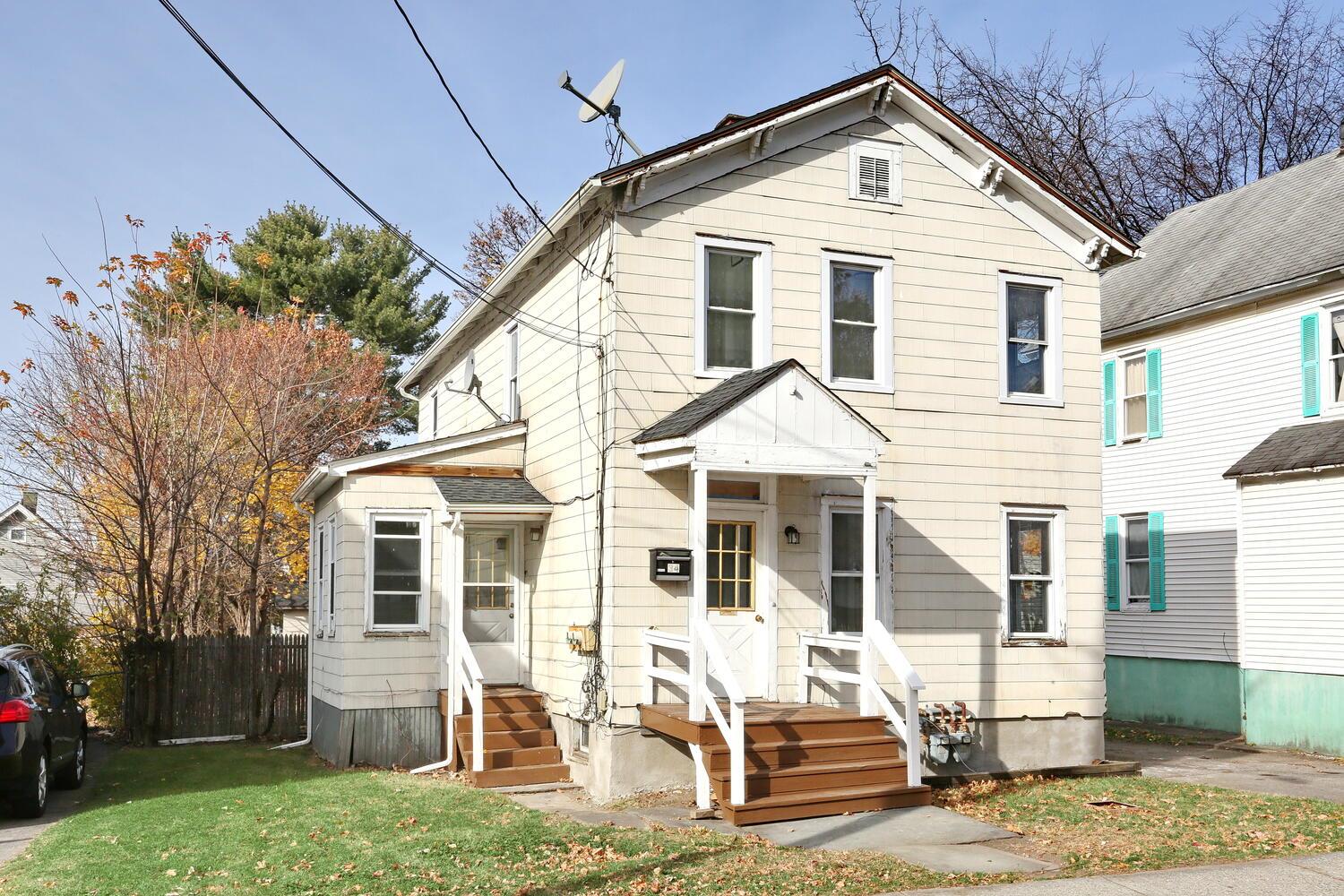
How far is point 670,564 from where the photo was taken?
12.2 m

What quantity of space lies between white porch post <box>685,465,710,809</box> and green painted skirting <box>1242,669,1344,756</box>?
10.6 m

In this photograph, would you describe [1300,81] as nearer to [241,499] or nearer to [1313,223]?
[1313,223]

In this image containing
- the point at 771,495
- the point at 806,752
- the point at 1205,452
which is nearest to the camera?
the point at 806,752

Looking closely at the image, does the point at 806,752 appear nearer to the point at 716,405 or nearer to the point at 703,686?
the point at 703,686

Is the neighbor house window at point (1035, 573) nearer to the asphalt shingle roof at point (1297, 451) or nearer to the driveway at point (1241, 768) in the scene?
the driveway at point (1241, 768)

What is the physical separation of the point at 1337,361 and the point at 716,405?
11.5 meters

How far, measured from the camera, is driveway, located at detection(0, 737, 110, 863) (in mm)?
10375

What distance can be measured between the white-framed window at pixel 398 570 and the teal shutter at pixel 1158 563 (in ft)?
42.8

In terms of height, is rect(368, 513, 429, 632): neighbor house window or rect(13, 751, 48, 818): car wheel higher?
rect(368, 513, 429, 632): neighbor house window

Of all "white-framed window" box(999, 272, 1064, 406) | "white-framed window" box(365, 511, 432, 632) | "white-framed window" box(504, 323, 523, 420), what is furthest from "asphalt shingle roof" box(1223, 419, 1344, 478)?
"white-framed window" box(365, 511, 432, 632)

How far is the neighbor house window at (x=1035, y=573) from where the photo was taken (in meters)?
14.1

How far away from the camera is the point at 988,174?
14406 mm

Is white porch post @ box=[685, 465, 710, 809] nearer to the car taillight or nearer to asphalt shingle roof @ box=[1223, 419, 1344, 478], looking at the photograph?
the car taillight

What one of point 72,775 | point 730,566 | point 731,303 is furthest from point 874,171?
point 72,775
